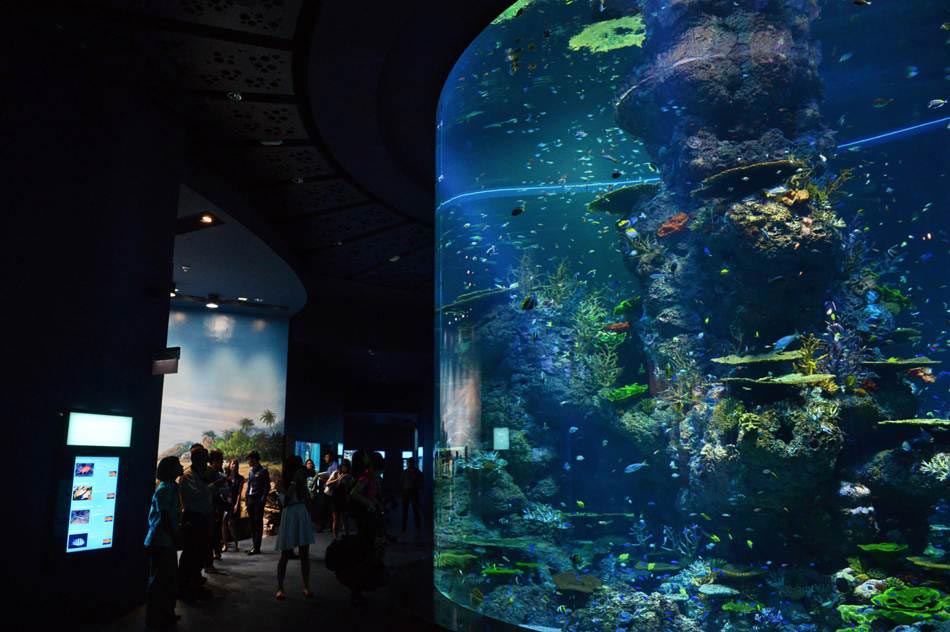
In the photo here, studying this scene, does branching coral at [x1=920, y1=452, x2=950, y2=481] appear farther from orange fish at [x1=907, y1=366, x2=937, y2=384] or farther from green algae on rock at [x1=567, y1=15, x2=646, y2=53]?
green algae on rock at [x1=567, y1=15, x2=646, y2=53]

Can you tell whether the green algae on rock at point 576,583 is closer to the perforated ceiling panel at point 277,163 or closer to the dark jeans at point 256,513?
the dark jeans at point 256,513

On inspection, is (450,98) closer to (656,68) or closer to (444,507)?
(656,68)

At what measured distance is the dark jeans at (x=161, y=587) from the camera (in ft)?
17.2

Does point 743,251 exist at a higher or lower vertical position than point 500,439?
higher

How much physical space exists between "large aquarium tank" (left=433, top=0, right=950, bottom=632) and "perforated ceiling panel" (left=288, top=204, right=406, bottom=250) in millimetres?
3332

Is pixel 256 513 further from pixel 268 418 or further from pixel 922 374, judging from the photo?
pixel 922 374

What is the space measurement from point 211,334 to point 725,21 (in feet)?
42.3

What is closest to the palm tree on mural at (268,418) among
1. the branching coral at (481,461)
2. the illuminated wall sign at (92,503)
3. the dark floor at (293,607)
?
the dark floor at (293,607)

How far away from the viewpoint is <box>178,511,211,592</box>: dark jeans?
21.1ft

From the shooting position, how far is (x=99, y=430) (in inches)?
228

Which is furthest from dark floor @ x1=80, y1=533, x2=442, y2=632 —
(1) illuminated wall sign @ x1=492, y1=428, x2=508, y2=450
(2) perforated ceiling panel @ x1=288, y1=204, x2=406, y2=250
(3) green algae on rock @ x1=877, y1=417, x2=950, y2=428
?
(2) perforated ceiling panel @ x1=288, y1=204, x2=406, y2=250

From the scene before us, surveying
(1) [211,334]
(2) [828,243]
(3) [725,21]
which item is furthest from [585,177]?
(1) [211,334]

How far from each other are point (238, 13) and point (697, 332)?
6.37 meters

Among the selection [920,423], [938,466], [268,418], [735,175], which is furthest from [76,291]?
[268,418]
